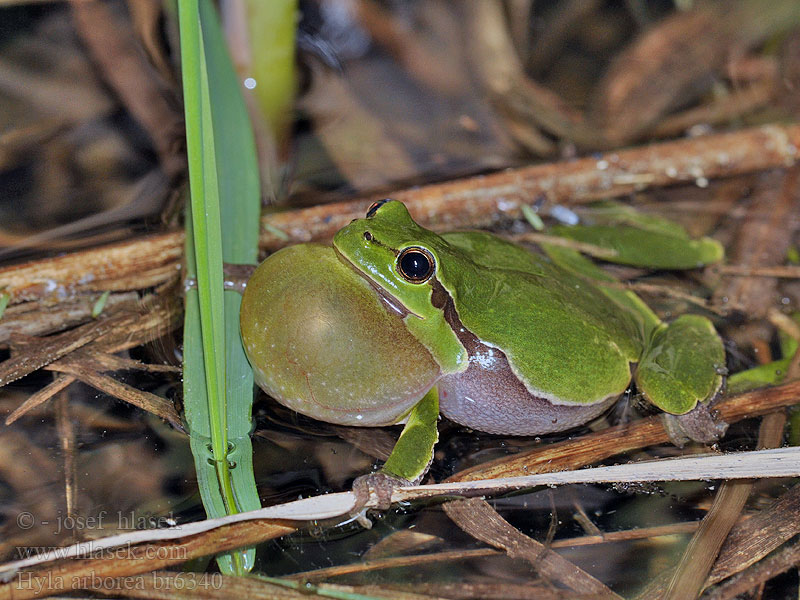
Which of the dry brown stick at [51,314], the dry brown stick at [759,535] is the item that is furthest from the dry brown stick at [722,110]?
the dry brown stick at [51,314]

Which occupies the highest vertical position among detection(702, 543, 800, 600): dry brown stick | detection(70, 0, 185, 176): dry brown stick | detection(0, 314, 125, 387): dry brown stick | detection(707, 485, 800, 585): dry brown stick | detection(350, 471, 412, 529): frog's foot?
detection(70, 0, 185, 176): dry brown stick

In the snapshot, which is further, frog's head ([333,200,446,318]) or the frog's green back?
the frog's green back

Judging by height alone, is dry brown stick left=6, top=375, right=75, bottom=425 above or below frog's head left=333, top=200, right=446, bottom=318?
below

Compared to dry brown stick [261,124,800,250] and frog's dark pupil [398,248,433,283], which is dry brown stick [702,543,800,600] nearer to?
frog's dark pupil [398,248,433,283]

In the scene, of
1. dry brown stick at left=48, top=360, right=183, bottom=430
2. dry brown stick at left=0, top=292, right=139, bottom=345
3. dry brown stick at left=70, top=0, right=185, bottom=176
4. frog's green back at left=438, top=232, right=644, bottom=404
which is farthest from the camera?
dry brown stick at left=70, top=0, right=185, bottom=176

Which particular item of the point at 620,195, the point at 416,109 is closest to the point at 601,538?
the point at 620,195

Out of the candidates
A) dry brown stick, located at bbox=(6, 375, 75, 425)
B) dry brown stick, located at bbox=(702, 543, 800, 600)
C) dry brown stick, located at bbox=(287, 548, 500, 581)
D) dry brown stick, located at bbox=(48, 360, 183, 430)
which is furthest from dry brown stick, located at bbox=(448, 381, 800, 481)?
dry brown stick, located at bbox=(6, 375, 75, 425)

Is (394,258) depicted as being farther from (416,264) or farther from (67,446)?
(67,446)
